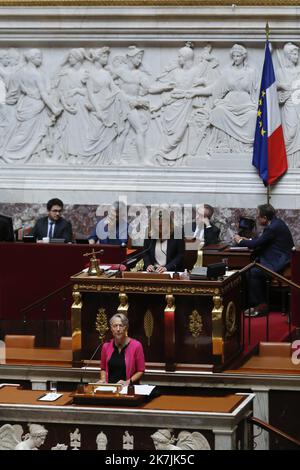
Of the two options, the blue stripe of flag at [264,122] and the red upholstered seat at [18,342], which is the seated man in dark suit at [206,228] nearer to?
the blue stripe of flag at [264,122]

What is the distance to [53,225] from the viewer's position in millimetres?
17281

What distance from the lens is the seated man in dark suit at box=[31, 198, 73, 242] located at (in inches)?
676

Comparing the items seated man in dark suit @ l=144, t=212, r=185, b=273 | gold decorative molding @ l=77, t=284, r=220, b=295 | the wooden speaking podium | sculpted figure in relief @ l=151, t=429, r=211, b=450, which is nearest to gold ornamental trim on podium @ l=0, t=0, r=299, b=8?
seated man in dark suit @ l=144, t=212, r=185, b=273

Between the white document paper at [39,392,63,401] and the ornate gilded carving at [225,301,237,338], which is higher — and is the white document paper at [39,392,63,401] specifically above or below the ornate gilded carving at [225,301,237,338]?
below

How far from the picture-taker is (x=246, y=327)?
15.7m

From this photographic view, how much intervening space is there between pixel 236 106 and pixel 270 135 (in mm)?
631

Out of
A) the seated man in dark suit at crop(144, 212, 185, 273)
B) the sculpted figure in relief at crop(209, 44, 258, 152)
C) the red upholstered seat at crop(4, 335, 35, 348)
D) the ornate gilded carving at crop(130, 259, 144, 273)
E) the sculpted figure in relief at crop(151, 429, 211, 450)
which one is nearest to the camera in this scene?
the sculpted figure in relief at crop(151, 429, 211, 450)

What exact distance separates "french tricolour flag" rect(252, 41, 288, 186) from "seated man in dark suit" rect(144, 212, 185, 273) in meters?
3.53

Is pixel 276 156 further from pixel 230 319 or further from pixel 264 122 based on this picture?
pixel 230 319

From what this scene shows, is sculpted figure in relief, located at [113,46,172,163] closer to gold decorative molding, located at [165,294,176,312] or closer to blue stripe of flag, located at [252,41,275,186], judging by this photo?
blue stripe of flag, located at [252,41,275,186]

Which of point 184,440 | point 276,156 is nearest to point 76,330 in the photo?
point 184,440

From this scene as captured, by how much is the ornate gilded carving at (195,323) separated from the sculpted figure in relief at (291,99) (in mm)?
4836

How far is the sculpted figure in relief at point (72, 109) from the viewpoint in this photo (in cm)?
1906
